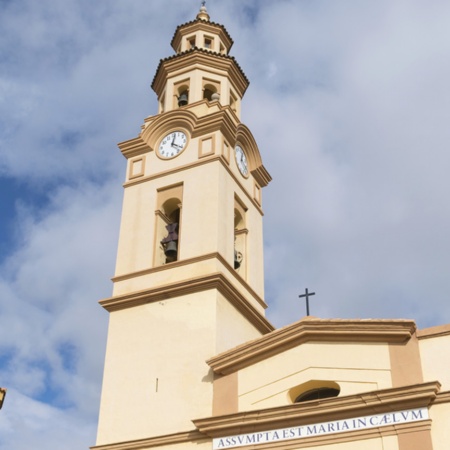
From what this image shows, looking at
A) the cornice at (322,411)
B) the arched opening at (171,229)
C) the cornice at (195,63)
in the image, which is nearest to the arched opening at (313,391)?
the cornice at (322,411)

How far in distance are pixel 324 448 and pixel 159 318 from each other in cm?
554

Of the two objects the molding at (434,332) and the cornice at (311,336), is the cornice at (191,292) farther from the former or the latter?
the molding at (434,332)

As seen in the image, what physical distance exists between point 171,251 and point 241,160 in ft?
13.8

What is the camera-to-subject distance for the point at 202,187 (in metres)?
20.2

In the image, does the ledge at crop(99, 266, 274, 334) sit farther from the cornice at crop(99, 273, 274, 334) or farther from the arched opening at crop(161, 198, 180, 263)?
the arched opening at crop(161, 198, 180, 263)

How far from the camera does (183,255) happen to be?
1914 centimetres

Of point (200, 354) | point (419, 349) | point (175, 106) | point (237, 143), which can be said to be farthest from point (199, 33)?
point (419, 349)

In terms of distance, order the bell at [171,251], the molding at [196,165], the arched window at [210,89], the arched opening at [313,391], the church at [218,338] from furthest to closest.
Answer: the arched window at [210,89]
the molding at [196,165]
the bell at [171,251]
the arched opening at [313,391]
the church at [218,338]

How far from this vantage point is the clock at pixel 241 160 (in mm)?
22141

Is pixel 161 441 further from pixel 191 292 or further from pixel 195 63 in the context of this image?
pixel 195 63

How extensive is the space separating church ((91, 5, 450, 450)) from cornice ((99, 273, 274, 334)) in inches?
1.2

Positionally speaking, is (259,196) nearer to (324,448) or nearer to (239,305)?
(239,305)

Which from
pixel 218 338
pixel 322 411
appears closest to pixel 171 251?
pixel 218 338

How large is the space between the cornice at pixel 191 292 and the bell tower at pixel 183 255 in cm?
3
